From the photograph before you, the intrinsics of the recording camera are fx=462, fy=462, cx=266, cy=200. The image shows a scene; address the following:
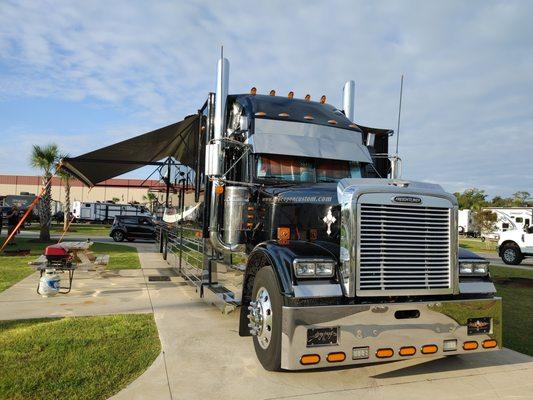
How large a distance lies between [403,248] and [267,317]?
1.35 meters

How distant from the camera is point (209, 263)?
6.62 metres

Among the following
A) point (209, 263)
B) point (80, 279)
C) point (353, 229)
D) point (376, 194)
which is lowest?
point (80, 279)

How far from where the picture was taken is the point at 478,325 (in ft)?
13.6

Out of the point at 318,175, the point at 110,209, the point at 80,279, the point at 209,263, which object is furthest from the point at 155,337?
the point at 110,209

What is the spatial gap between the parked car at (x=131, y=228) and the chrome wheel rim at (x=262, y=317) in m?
19.9

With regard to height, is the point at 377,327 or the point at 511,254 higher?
the point at 377,327

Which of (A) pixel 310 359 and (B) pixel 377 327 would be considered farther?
(B) pixel 377 327

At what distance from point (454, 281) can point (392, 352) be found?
0.90 metres

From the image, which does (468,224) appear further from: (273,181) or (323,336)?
(323,336)

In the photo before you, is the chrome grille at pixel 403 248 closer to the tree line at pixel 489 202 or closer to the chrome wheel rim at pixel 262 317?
the chrome wheel rim at pixel 262 317

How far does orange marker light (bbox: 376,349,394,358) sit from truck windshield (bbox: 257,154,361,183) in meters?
2.41

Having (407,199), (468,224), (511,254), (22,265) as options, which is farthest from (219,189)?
(468,224)

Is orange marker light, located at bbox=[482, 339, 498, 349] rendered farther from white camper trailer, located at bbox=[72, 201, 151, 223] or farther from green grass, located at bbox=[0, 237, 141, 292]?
white camper trailer, located at bbox=[72, 201, 151, 223]

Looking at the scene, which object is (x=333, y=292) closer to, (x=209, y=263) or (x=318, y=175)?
(x=318, y=175)
